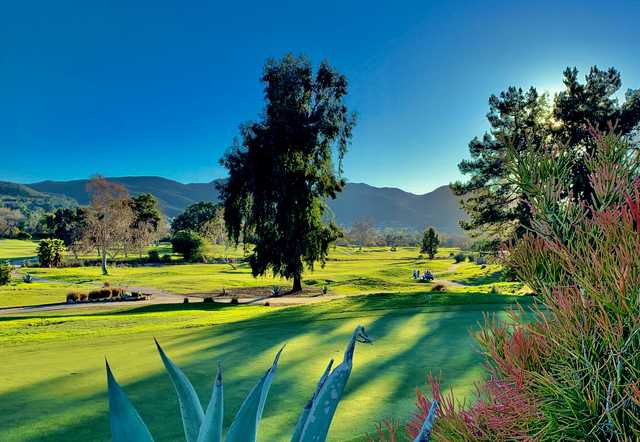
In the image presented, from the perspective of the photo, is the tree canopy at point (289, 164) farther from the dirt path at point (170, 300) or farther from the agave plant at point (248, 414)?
the agave plant at point (248, 414)

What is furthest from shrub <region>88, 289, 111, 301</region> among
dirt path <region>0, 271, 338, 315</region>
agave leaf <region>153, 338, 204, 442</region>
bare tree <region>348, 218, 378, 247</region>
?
bare tree <region>348, 218, 378, 247</region>

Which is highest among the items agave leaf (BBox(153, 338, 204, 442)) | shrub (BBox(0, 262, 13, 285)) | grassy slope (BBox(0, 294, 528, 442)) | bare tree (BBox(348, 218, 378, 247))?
bare tree (BBox(348, 218, 378, 247))

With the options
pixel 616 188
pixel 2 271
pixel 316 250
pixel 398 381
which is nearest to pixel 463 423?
pixel 616 188

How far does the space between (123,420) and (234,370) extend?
3664 millimetres

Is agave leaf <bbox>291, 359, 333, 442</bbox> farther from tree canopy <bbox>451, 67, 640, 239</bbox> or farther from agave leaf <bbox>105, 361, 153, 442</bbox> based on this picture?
tree canopy <bbox>451, 67, 640, 239</bbox>

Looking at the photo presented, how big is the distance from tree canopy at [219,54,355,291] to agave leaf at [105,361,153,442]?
807 inches

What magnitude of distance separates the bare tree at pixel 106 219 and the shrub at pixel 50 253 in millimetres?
2621

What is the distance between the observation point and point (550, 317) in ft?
5.40

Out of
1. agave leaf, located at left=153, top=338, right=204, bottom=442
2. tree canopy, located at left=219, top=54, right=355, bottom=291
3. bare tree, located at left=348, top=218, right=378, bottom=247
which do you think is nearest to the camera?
agave leaf, located at left=153, top=338, right=204, bottom=442

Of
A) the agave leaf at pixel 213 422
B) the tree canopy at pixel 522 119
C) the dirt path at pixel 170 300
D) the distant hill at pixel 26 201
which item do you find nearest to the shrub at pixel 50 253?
the dirt path at pixel 170 300

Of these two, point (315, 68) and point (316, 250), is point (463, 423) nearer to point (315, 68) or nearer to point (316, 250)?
point (316, 250)

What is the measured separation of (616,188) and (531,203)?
0.33 meters

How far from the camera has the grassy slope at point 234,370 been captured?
324 centimetres

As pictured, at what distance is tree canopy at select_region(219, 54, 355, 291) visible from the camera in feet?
71.9
